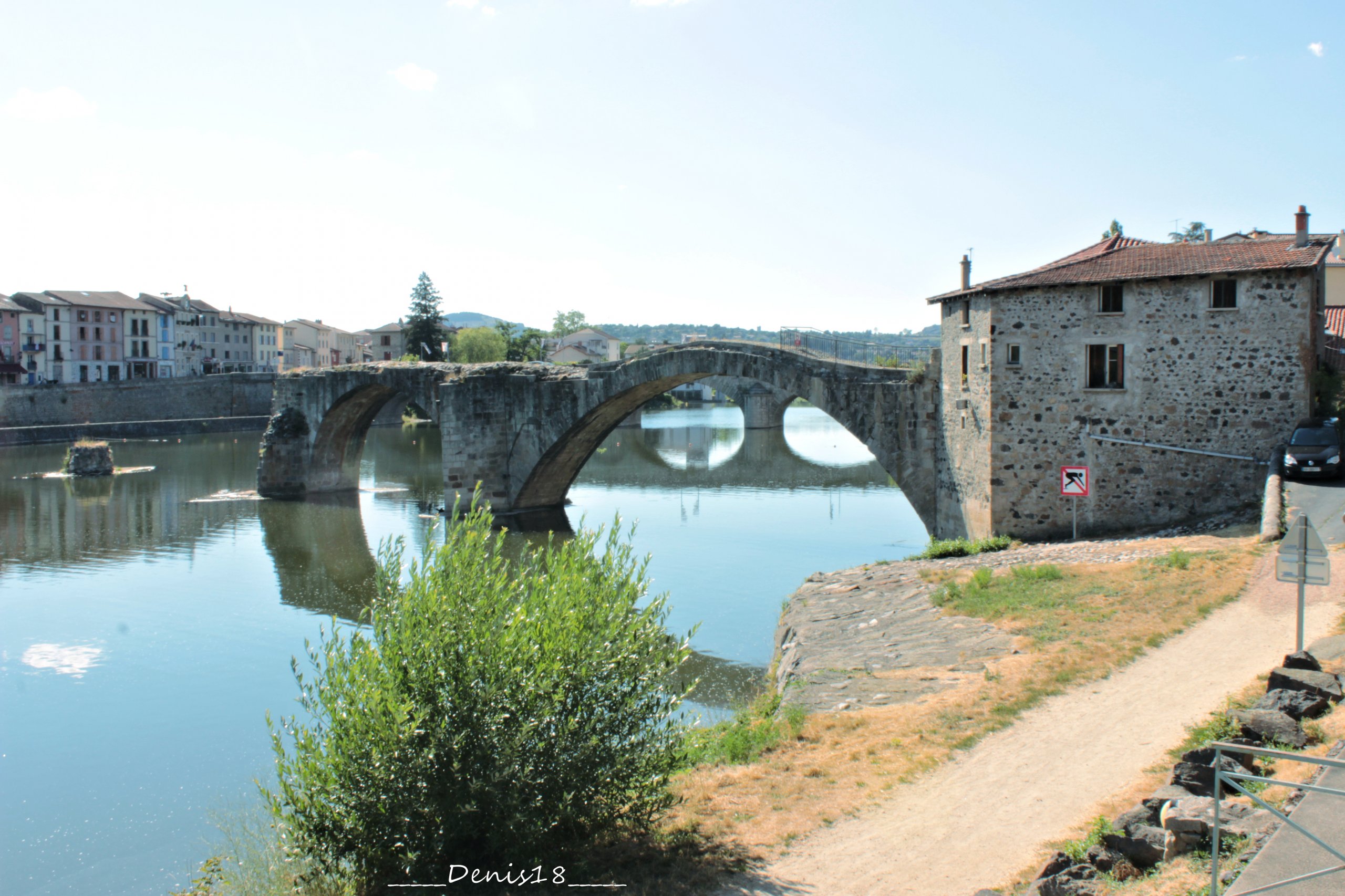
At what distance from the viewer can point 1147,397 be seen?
19.6m

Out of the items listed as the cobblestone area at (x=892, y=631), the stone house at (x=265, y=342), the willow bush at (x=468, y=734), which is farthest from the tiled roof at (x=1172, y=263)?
the stone house at (x=265, y=342)

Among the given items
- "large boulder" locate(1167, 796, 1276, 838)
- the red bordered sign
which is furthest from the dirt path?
the red bordered sign

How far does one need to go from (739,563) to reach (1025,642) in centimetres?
1484

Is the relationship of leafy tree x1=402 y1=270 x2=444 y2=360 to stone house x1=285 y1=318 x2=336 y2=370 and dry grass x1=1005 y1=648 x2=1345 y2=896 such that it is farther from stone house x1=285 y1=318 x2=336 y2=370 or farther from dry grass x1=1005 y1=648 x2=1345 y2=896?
dry grass x1=1005 y1=648 x2=1345 y2=896

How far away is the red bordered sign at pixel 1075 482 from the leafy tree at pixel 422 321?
74.5 metres

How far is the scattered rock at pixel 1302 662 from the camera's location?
8.86 meters

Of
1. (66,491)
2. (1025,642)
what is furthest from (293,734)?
(66,491)

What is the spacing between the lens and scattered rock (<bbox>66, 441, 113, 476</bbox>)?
4788cm

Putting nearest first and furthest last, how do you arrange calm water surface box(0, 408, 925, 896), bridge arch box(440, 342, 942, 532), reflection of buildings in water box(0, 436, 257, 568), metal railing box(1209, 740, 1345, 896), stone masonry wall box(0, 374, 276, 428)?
metal railing box(1209, 740, 1345, 896)
calm water surface box(0, 408, 925, 896)
bridge arch box(440, 342, 942, 532)
reflection of buildings in water box(0, 436, 257, 568)
stone masonry wall box(0, 374, 276, 428)

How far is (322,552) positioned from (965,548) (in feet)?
69.0

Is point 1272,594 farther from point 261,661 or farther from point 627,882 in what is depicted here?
point 261,661

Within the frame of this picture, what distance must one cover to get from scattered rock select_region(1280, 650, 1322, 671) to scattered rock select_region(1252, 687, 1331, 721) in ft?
2.24

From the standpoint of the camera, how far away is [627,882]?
8.09 meters

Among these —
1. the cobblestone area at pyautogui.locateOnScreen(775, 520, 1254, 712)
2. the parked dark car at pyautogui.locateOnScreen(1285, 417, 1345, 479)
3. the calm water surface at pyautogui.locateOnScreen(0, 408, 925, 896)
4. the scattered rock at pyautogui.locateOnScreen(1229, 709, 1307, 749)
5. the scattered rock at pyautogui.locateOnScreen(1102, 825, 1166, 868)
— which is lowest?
the calm water surface at pyautogui.locateOnScreen(0, 408, 925, 896)
